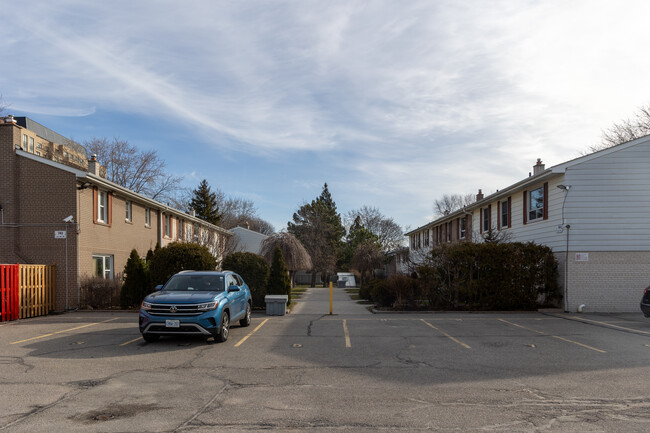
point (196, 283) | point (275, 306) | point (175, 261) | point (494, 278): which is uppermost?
point (175, 261)

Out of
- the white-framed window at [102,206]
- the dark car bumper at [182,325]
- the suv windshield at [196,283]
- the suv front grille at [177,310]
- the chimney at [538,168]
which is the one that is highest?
the chimney at [538,168]

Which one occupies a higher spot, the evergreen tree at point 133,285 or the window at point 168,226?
the window at point 168,226

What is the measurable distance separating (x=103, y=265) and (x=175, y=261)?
442 centimetres

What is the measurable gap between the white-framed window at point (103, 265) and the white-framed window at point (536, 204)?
18.2m

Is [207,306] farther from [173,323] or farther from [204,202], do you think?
[204,202]

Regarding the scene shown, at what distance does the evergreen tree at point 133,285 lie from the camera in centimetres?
1964

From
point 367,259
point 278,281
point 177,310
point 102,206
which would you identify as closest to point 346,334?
point 177,310

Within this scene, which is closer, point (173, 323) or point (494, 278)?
point (173, 323)

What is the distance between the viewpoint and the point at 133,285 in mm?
19781

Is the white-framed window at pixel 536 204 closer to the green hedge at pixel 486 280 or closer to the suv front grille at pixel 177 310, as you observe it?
the green hedge at pixel 486 280

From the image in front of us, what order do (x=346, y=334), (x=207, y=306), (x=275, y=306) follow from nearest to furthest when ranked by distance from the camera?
1. (x=207, y=306)
2. (x=346, y=334)
3. (x=275, y=306)

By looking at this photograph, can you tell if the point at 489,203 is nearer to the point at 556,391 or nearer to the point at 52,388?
the point at 556,391

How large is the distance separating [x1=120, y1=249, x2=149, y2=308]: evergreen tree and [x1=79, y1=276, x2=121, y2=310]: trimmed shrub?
31cm

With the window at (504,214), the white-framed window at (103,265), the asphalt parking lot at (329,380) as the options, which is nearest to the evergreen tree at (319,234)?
the window at (504,214)
